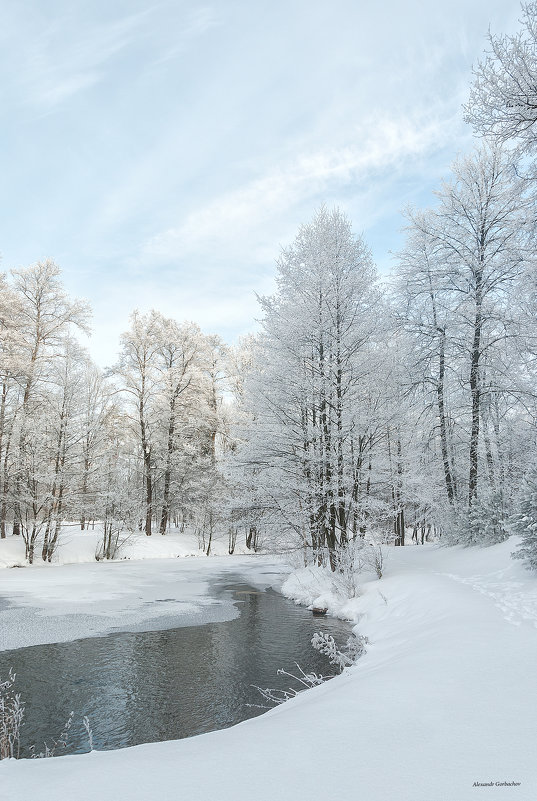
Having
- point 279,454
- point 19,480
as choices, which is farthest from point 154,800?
point 19,480

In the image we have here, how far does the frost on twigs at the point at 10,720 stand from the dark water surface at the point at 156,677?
0.13 m

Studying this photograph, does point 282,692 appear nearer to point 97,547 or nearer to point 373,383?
point 373,383

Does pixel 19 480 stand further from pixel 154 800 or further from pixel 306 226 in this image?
pixel 154 800

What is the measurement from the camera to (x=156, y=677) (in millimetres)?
6664

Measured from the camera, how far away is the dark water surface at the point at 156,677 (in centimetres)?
513

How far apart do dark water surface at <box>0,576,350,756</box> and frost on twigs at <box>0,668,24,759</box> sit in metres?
0.13

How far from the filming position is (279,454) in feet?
43.8

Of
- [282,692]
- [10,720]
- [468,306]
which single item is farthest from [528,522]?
[468,306]

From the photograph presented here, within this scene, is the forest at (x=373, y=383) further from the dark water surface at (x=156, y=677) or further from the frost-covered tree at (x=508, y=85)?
the dark water surface at (x=156, y=677)

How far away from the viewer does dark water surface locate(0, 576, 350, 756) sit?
5.13 metres

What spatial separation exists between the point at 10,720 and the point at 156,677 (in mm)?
2671

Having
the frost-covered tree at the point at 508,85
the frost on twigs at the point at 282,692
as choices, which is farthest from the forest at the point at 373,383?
the frost on twigs at the point at 282,692

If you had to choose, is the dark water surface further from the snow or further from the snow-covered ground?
the snow-covered ground

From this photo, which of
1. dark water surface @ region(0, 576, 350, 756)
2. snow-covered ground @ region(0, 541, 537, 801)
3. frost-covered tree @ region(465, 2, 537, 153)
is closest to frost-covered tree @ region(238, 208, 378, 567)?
dark water surface @ region(0, 576, 350, 756)
